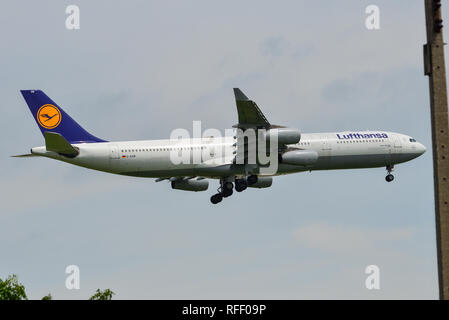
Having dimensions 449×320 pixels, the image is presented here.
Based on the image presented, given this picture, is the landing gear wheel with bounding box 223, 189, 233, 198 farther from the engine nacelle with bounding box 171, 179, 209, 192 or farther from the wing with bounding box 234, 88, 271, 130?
the wing with bounding box 234, 88, 271, 130

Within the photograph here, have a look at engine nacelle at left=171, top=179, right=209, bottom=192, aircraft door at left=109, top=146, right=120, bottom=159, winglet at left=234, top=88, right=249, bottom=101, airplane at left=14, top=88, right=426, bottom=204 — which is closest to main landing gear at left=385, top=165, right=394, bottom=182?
airplane at left=14, top=88, right=426, bottom=204

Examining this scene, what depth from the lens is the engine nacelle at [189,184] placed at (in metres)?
75.0

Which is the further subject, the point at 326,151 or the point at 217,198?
the point at 217,198

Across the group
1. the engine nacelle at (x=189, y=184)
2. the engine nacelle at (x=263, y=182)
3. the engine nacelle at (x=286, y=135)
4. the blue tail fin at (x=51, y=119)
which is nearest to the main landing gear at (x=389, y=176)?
the engine nacelle at (x=263, y=182)

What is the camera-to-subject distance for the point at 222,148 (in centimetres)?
6769

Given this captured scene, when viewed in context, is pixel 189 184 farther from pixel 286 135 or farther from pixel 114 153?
pixel 286 135

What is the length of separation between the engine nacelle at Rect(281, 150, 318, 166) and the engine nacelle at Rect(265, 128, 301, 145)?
7.29 feet

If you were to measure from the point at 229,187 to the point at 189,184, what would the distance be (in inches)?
224

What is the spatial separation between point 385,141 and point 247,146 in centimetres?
1303

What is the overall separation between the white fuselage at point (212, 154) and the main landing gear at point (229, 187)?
0.94 meters

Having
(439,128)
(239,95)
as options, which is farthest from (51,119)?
(439,128)
